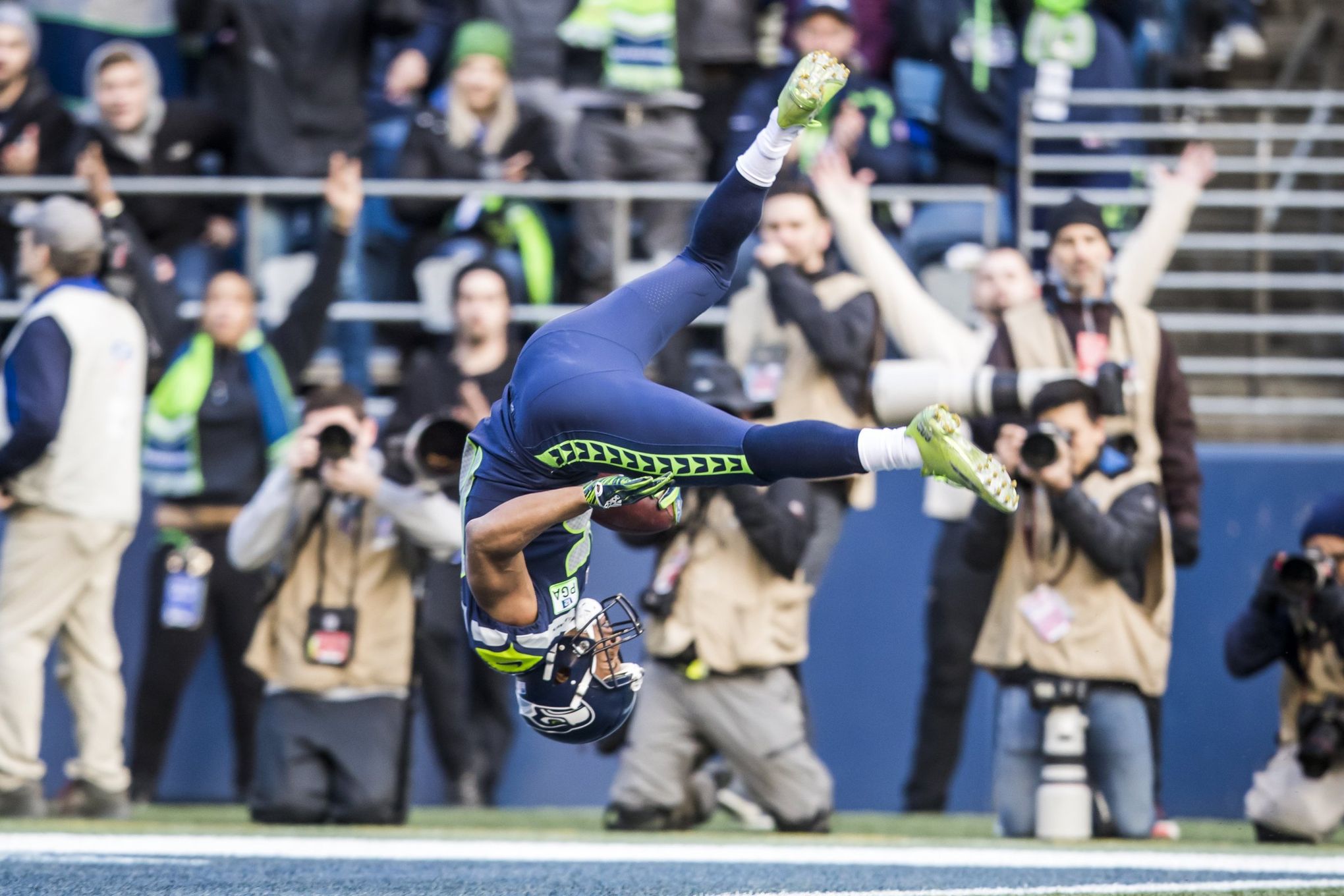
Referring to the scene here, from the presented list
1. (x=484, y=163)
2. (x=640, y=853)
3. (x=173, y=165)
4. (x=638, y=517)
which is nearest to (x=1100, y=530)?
(x=640, y=853)

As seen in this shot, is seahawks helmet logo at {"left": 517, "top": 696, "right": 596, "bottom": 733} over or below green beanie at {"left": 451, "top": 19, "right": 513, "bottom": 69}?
below

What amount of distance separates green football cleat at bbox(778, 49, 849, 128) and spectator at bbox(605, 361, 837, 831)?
70.1 inches

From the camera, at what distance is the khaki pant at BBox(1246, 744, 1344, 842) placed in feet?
23.1

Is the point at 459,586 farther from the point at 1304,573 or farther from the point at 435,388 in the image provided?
the point at 1304,573

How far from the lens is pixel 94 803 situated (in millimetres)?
7434

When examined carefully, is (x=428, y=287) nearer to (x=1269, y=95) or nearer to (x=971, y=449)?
(x=1269, y=95)

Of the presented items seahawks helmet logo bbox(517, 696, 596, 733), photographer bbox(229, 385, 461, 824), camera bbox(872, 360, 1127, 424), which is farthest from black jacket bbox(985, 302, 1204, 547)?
seahawks helmet logo bbox(517, 696, 596, 733)

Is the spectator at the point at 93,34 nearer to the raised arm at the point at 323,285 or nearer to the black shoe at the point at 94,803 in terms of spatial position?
the raised arm at the point at 323,285

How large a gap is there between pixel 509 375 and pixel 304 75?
7.04 ft

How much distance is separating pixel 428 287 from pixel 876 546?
2241 millimetres

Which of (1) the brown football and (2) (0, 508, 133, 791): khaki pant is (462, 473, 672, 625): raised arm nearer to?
Answer: (1) the brown football

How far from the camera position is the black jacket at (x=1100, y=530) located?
706 centimetres

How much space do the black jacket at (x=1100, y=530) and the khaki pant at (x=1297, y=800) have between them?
793 millimetres

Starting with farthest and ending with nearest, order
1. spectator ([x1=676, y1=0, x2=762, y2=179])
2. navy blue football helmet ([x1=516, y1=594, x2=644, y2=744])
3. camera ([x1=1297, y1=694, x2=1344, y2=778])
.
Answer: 1. spectator ([x1=676, y1=0, x2=762, y2=179])
2. camera ([x1=1297, y1=694, x2=1344, y2=778])
3. navy blue football helmet ([x1=516, y1=594, x2=644, y2=744])
